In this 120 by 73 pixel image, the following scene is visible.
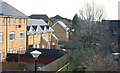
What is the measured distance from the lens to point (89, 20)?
51.8 metres

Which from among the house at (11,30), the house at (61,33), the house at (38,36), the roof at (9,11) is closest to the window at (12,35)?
the house at (11,30)

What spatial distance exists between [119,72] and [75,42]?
22.2m

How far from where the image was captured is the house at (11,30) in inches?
1209

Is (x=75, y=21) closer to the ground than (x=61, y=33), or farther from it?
farther from it

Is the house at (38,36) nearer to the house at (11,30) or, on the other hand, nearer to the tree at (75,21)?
the house at (11,30)

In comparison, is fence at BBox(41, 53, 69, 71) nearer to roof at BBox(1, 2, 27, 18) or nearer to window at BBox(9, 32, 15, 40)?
window at BBox(9, 32, 15, 40)

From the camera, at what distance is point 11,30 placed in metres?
33.6

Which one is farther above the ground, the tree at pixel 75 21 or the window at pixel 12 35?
the tree at pixel 75 21

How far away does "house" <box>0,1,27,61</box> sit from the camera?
3072cm

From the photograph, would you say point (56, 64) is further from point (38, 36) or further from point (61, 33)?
point (61, 33)

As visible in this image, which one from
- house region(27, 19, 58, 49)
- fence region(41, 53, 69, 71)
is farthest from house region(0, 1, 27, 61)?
fence region(41, 53, 69, 71)

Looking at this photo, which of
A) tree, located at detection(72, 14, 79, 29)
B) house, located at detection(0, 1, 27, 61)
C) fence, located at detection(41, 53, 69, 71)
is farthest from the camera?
tree, located at detection(72, 14, 79, 29)

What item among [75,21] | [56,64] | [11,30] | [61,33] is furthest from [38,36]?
[75,21]

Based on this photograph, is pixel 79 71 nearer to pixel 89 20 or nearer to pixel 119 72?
pixel 119 72
